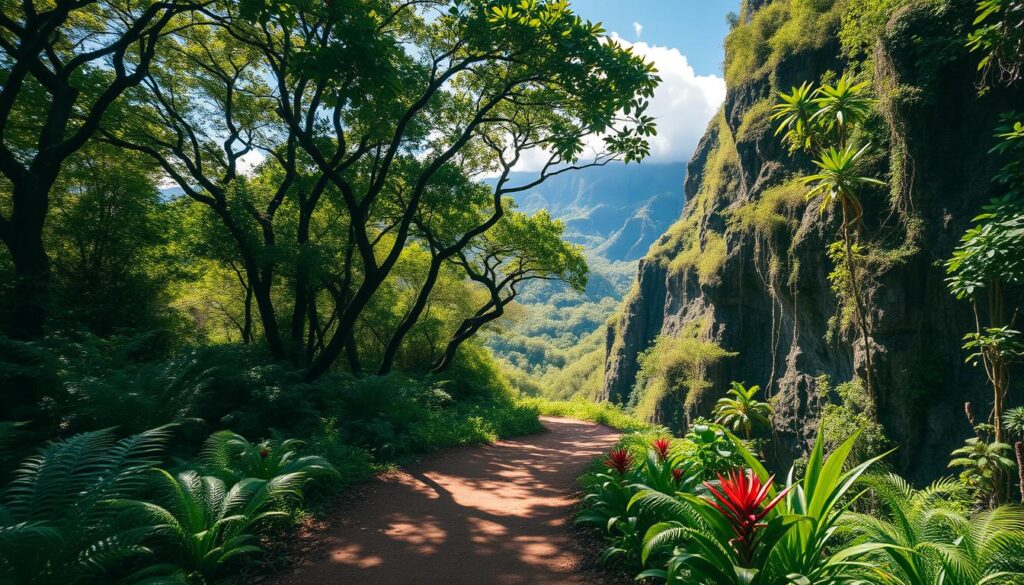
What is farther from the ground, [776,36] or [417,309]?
[776,36]

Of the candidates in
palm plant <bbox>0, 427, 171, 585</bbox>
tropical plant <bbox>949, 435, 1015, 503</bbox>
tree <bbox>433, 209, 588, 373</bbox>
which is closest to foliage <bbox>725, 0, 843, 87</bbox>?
tree <bbox>433, 209, 588, 373</bbox>

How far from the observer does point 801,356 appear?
14422 mm

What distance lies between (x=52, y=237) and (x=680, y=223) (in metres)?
40.9

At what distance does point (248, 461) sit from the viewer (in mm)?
5129

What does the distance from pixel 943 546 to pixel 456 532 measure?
160 inches

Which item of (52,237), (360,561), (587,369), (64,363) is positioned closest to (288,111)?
(64,363)

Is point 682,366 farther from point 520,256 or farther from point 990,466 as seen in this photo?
point 990,466

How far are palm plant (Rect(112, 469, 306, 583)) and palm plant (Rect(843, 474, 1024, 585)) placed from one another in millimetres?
4602

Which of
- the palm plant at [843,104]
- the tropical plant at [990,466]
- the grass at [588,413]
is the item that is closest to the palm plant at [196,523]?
the tropical plant at [990,466]

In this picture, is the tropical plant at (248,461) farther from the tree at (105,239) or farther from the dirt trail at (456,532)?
the tree at (105,239)

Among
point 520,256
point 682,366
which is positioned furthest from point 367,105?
point 682,366

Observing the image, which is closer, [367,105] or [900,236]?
[367,105]

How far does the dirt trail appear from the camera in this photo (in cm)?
387

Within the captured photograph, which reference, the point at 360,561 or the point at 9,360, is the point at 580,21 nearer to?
the point at 360,561
